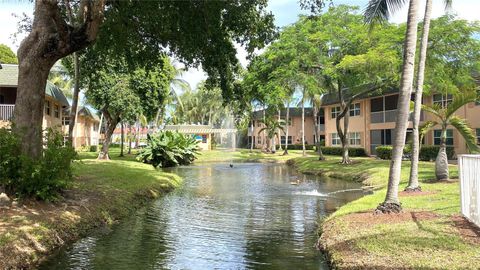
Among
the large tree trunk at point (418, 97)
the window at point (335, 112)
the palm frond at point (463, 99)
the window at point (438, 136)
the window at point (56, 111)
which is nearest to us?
the large tree trunk at point (418, 97)

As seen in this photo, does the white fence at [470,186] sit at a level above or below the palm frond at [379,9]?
below

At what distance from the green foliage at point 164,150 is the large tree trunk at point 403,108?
26.3 m

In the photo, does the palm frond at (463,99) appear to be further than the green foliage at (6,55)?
No

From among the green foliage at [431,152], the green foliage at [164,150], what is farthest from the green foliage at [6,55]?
the green foliage at [431,152]

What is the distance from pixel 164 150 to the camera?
36.0 m

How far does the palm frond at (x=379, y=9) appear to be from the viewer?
597 inches

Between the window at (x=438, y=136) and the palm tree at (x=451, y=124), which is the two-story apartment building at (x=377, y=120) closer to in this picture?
the window at (x=438, y=136)

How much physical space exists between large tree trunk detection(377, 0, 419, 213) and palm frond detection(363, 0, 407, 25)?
14.4 feet

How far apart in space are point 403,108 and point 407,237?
3.52 metres

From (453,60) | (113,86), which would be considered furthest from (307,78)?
(113,86)

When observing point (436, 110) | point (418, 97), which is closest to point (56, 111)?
point (436, 110)

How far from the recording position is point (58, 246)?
9.91m

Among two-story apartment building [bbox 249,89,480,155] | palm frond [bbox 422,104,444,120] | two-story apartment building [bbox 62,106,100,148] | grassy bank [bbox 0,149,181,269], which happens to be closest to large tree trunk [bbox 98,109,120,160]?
grassy bank [bbox 0,149,181,269]

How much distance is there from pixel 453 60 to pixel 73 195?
845 inches
